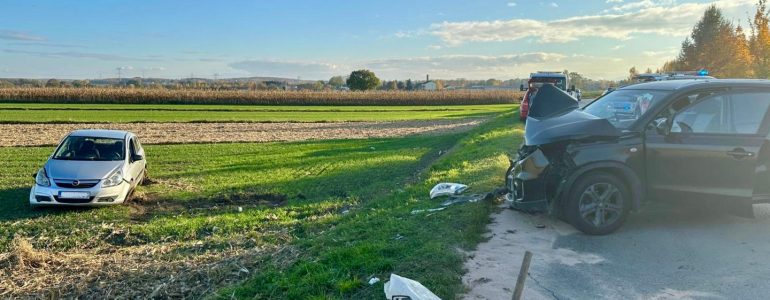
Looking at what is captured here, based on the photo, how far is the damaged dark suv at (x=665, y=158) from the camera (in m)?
6.20

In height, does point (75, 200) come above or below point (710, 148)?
below

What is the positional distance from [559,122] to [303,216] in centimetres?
549

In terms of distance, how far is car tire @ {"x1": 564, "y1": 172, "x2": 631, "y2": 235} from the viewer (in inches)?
247

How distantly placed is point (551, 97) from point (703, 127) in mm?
1959

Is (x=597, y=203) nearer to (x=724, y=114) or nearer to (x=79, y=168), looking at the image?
(x=724, y=114)

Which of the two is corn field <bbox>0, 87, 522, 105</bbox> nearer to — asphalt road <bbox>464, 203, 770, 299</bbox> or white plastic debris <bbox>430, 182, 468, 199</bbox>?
white plastic debris <bbox>430, 182, 468, 199</bbox>

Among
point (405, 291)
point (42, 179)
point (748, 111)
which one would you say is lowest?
point (405, 291)

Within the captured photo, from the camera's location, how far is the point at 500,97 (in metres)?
83.2

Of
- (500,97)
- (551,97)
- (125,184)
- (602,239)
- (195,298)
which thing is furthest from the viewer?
(500,97)

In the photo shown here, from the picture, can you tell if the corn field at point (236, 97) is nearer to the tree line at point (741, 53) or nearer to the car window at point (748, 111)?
the tree line at point (741, 53)

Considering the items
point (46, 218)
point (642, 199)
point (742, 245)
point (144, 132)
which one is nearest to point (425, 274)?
point (642, 199)

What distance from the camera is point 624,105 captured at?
6.90 meters

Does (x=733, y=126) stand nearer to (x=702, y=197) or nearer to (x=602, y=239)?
(x=702, y=197)

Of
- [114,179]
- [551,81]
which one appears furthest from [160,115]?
[114,179]
